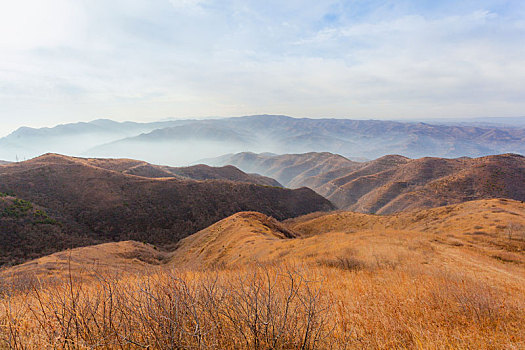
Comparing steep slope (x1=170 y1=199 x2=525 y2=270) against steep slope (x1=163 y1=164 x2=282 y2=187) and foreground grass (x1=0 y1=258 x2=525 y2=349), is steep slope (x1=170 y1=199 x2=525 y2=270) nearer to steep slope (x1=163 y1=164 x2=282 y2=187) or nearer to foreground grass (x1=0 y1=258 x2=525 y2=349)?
foreground grass (x1=0 y1=258 x2=525 y2=349)

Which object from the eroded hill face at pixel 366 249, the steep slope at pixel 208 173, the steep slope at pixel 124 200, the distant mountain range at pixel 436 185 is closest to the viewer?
the eroded hill face at pixel 366 249

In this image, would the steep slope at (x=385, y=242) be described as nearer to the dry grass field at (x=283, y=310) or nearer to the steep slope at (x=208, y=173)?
the dry grass field at (x=283, y=310)

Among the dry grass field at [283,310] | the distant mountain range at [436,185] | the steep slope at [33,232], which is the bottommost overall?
the distant mountain range at [436,185]

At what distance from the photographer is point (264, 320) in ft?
9.52

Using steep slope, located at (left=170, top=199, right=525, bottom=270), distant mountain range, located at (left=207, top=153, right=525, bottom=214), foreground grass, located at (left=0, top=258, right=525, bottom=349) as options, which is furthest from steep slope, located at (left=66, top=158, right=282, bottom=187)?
foreground grass, located at (left=0, top=258, right=525, bottom=349)

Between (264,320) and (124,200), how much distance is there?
143 ft

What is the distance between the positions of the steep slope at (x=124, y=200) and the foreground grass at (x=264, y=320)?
29.8 m

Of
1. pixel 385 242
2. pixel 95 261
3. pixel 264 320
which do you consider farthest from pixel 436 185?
pixel 264 320

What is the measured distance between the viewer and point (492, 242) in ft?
53.0

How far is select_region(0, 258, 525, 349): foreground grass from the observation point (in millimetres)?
2666

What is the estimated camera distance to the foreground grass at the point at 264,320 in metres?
2.67

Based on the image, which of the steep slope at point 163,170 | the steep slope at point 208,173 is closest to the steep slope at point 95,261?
the steep slope at point 163,170

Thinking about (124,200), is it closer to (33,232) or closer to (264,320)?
(33,232)

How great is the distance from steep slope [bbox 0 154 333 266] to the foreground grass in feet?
Result: 97.6
